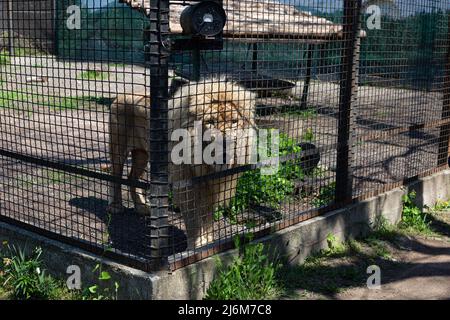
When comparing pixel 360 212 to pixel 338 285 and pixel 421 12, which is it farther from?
pixel 421 12

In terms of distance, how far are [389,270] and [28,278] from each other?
112 inches

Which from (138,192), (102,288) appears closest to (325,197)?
(138,192)

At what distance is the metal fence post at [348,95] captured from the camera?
4.77m

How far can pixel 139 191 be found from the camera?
5363mm

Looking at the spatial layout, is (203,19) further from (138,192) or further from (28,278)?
(138,192)

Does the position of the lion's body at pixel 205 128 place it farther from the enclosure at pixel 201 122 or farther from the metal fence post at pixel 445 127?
the metal fence post at pixel 445 127

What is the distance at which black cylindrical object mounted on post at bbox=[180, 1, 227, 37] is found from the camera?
3.30m

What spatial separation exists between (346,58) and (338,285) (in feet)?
6.32

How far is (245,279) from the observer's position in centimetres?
377

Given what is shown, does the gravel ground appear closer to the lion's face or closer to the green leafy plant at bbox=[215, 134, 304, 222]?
the green leafy plant at bbox=[215, 134, 304, 222]

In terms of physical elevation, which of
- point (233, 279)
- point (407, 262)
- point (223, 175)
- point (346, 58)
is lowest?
point (407, 262)
